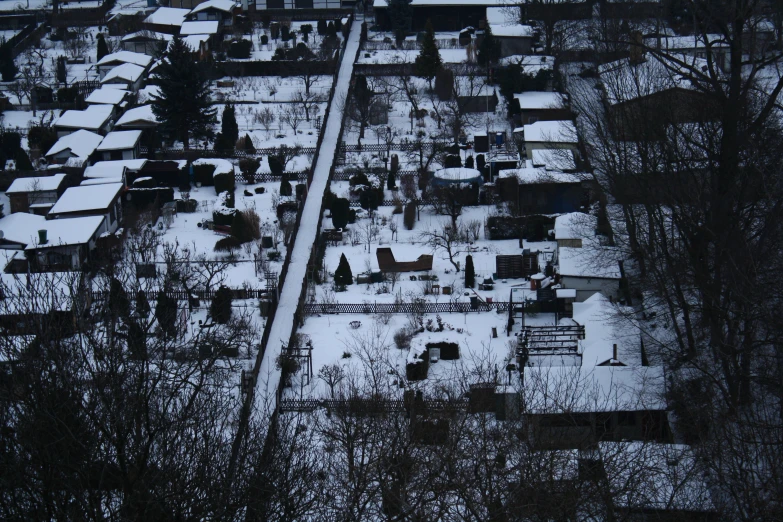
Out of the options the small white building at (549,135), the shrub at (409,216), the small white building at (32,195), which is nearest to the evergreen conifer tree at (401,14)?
the small white building at (549,135)

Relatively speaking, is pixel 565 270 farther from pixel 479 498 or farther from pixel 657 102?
pixel 479 498

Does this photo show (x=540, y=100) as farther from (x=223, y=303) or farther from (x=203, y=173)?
(x=223, y=303)

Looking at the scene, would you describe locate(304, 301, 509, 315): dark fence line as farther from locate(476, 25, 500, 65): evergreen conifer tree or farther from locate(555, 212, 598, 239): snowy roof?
locate(476, 25, 500, 65): evergreen conifer tree

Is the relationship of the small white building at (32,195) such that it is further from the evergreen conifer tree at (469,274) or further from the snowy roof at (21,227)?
the evergreen conifer tree at (469,274)

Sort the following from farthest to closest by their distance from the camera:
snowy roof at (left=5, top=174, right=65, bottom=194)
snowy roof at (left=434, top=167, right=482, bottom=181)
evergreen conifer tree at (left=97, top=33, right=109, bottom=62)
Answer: evergreen conifer tree at (left=97, top=33, right=109, bottom=62) → snowy roof at (left=5, top=174, right=65, bottom=194) → snowy roof at (left=434, top=167, right=482, bottom=181)

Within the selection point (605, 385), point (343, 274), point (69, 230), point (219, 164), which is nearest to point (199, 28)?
point (219, 164)

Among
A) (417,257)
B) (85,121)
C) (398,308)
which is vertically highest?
(85,121)

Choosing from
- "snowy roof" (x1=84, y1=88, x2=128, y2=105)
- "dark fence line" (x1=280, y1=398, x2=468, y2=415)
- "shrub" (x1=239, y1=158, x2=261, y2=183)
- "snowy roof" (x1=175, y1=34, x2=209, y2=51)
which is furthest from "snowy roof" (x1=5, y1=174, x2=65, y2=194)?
"dark fence line" (x1=280, y1=398, x2=468, y2=415)
